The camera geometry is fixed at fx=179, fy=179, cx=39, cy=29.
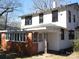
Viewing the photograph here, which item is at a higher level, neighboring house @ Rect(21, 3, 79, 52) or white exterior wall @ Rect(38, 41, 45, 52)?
neighboring house @ Rect(21, 3, 79, 52)

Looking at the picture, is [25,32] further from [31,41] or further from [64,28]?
[64,28]

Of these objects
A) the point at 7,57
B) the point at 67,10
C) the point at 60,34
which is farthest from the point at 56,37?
the point at 7,57

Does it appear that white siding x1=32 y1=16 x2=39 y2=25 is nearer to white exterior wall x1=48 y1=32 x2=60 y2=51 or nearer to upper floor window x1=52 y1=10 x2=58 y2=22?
upper floor window x1=52 y1=10 x2=58 y2=22

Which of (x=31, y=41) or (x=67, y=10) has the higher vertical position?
(x=67, y=10)

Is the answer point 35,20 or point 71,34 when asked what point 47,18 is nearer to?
point 35,20

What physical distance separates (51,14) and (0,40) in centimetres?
1030

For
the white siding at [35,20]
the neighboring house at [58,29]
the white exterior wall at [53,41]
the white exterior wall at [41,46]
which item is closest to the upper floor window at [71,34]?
the neighboring house at [58,29]

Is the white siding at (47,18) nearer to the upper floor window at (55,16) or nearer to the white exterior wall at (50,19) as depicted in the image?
the white exterior wall at (50,19)

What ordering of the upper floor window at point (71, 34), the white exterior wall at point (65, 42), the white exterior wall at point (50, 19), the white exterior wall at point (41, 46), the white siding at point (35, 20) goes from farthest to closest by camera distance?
the white siding at point (35, 20), the upper floor window at point (71, 34), the white exterior wall at point (50, 19), the white exterior wall at point (65, 42), the white exterior wall at point (41, 46)

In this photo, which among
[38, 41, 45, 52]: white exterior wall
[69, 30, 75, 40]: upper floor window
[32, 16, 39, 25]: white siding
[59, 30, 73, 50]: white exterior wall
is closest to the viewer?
[38, 41, 45, 52]: white exterior wall

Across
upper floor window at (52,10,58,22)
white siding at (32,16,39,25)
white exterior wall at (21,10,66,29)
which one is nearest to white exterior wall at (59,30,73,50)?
white exterior wall at (21,10,66,29)

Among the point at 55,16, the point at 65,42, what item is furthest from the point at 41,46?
the point at 55,16

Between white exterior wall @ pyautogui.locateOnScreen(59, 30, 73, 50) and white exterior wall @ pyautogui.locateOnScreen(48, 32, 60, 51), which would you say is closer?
white exterior wall @ pyautogui.locateOnScreen(48, 32, 60, 51)

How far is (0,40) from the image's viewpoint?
3105 cm
